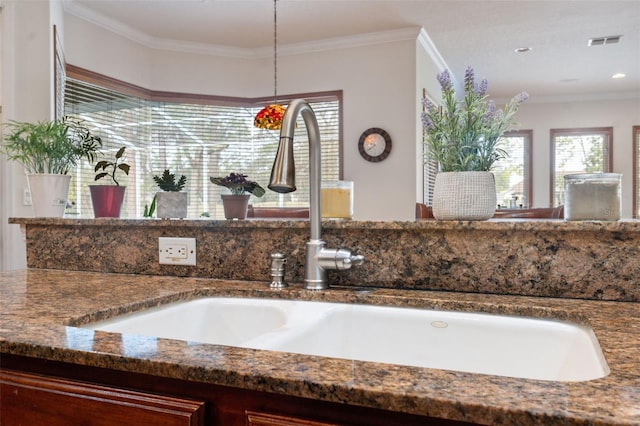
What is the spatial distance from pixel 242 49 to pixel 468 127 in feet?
15.4

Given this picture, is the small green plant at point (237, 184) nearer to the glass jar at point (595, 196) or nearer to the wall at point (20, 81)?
the glass jar at point (595, 196)

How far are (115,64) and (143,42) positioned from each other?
50 centimetres

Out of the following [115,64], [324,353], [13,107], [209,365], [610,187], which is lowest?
[324,353]

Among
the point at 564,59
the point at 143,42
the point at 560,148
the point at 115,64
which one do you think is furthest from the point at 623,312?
the point at 560,148

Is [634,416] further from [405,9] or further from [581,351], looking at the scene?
[405,9]

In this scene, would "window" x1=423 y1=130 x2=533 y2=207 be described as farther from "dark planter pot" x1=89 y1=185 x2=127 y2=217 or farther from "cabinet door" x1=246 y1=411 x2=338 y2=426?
"cabinet door" x1=246 y1=411 x2=338 y2=426

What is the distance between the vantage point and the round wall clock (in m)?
4.88

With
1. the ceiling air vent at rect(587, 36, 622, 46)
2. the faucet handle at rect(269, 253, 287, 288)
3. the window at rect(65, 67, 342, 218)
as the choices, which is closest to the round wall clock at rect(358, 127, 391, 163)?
the window at rect(65, 67, 342, 218)

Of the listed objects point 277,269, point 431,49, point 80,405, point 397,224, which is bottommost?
point 80,405

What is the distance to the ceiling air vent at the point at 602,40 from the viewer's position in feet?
16.5

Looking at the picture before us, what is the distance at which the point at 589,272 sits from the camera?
3.26 feet

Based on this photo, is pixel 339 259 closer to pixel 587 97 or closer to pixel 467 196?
pixel 467 196

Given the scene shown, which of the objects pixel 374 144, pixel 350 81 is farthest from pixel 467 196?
pixel 350 81

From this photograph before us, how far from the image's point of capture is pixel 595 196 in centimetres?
102
